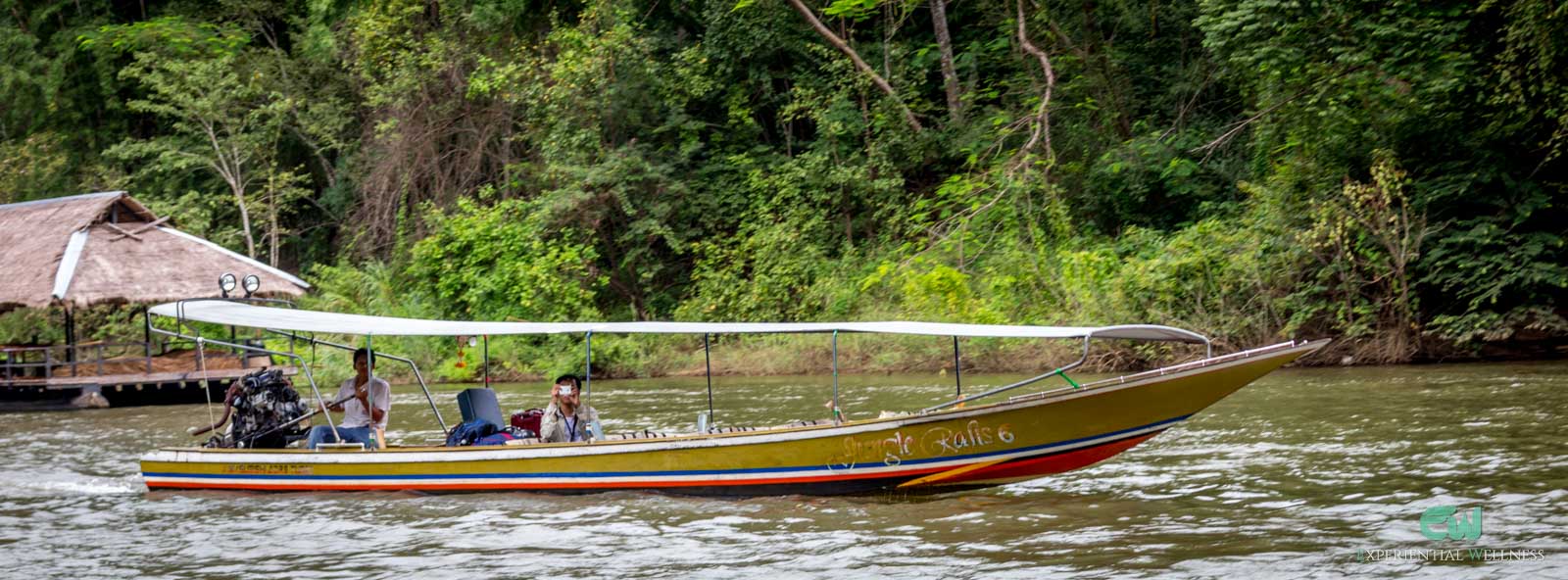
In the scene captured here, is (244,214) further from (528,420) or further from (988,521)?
(988,521)

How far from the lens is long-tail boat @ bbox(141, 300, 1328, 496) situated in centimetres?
1029

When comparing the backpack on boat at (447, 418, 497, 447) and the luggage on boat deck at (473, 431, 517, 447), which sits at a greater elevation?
the backpack on boat at (447, 418, 497, 447)

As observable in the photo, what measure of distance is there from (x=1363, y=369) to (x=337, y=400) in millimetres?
14121

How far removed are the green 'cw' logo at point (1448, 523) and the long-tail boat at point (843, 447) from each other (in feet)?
4.49

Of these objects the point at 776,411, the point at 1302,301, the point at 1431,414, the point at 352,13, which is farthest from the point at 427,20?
the point at 1431,414

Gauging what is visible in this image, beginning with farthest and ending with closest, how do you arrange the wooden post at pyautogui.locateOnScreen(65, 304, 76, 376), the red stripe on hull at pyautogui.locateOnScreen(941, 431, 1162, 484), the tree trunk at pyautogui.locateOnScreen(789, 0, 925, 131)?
the tree trunk at pyautogui.locateOnScreen(789, 0, 925, 131) < the wooden post at pyautogui.locateOnScreen(65, 304, 76, 376) < the red stripe on hull at pyautogui.locateOnScreen(941, 431, 1162, 484)

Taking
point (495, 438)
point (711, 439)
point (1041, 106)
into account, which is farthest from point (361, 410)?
point (1041, 106)

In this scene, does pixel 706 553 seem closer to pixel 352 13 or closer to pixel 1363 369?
pixel 1363 369

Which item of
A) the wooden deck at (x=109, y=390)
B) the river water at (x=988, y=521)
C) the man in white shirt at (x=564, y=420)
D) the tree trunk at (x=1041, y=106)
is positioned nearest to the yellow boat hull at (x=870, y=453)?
the river water at (x=988, y=521)

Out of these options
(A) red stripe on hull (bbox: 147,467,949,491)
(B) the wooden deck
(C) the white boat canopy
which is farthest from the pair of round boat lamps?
Answer: (A) red stripe on hull (bbox: 147,467,949,491)

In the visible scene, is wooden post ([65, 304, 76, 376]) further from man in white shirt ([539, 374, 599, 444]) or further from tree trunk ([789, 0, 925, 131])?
tree trunk ([789, 0, 925, 131])

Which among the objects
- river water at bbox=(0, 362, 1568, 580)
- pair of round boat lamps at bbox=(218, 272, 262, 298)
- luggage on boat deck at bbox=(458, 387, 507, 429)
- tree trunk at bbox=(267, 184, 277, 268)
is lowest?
river water at bbox=(0, 362, 1568, 580)

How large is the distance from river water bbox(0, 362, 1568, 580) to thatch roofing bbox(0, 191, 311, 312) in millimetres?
7208

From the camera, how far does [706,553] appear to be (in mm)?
9570
